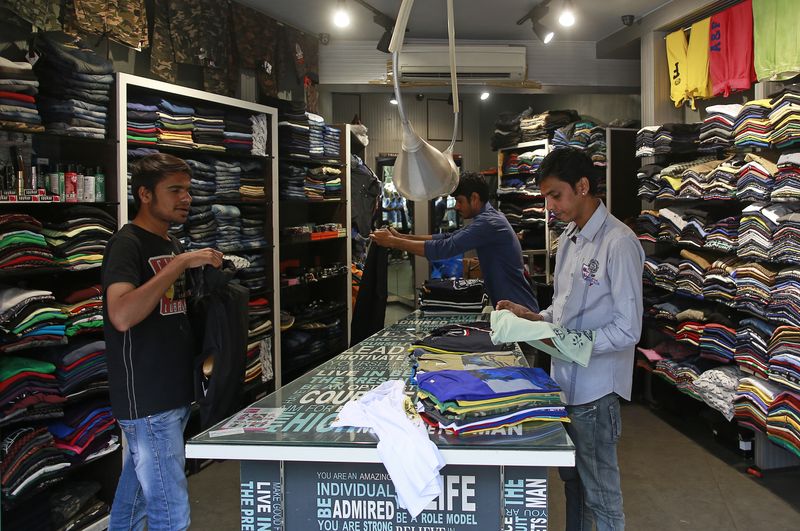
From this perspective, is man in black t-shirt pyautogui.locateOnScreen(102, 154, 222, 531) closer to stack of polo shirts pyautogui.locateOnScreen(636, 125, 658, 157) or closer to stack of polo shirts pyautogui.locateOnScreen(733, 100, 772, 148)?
stack of polo shirts pyautogui.locateOnScreen(733, 100, 772, 148)

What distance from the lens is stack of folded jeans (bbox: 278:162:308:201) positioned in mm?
5492

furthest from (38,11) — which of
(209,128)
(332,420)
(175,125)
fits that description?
(332,420)

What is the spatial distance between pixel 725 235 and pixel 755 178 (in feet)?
1.53

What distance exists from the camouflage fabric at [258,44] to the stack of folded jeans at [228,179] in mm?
979

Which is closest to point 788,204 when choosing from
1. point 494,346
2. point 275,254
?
point 494,346

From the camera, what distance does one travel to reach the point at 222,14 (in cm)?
495

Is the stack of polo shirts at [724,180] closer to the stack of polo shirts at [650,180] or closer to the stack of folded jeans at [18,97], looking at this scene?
the stack of polo shirts at [650,180]

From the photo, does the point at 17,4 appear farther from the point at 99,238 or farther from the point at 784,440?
the point at 784,440

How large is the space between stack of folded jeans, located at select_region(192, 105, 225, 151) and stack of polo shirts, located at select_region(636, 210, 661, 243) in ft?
10.6

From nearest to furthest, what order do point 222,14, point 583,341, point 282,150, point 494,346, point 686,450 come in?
point 583,341 < point 494,346 < point 686,450 < point 222,14 < point 282,150

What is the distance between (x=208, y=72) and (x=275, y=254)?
1.38 metres

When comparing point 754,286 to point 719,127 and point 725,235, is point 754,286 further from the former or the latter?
point 719,127

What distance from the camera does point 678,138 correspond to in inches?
202

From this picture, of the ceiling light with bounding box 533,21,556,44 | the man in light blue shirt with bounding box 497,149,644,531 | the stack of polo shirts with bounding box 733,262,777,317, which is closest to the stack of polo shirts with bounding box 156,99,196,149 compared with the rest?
the man in light blue shirt with bounding box 497,149,644,531
